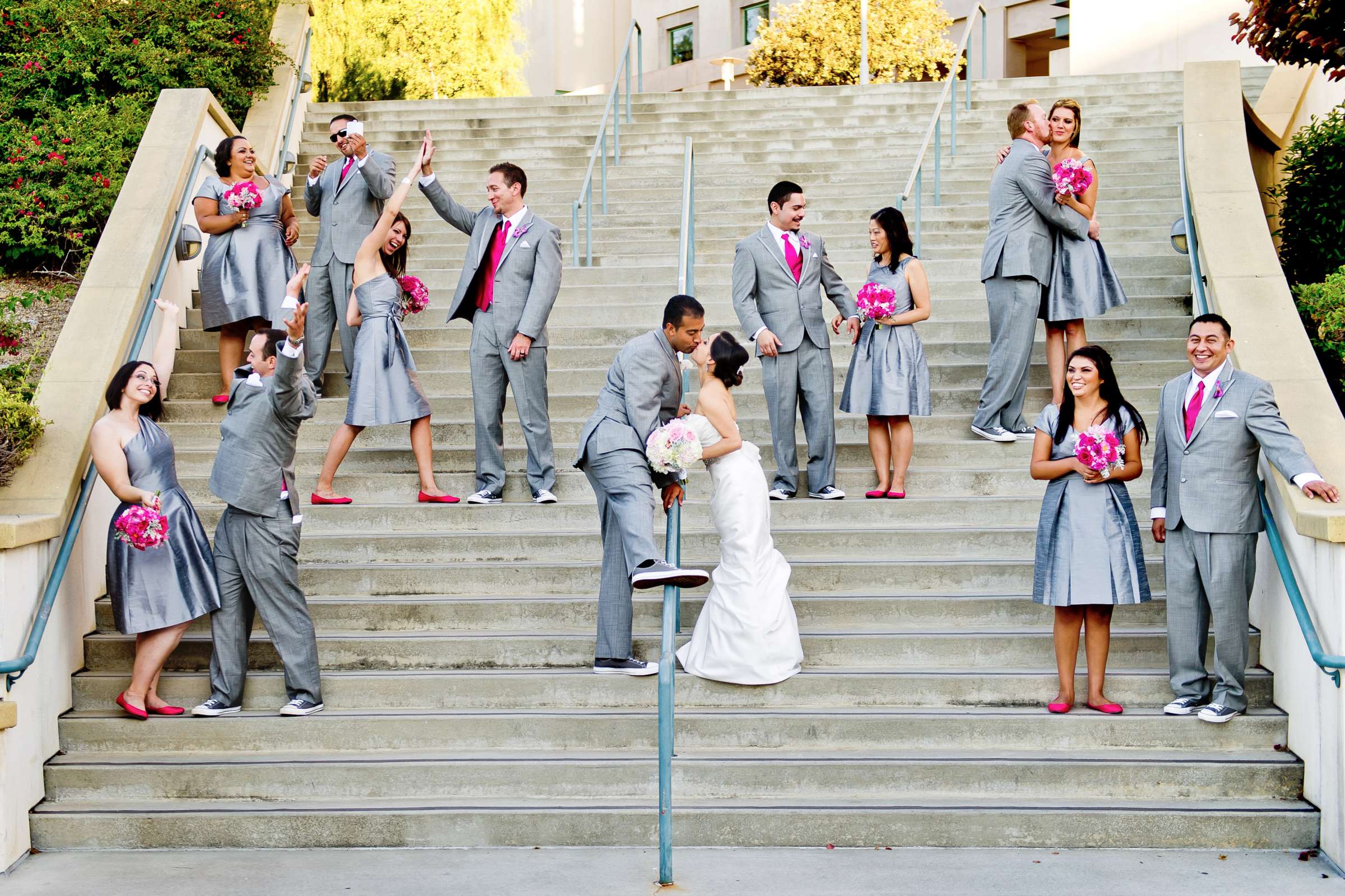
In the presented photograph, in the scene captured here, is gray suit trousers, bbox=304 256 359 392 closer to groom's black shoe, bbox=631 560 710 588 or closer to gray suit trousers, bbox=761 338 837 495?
gray suit trousers, bbox=761 338 837 495

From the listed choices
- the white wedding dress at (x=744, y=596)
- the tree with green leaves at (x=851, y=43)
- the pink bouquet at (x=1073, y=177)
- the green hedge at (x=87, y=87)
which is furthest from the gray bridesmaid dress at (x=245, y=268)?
the tree with green leaves at (x=851, y=43)

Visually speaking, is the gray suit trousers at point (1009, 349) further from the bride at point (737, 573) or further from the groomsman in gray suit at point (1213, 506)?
the bride at point (737, 573)

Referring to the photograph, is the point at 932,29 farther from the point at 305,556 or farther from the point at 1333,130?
the point at 305,556

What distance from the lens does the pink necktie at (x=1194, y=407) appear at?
584cm

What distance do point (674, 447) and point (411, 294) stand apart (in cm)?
252

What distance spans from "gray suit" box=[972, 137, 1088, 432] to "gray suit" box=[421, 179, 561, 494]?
265 centimetres

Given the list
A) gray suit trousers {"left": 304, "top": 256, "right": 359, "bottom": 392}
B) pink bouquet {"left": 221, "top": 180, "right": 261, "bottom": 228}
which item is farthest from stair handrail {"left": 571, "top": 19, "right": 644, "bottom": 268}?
pink bouquet {"left": 221, "top": 180, "right": 261, "bottom": 228}

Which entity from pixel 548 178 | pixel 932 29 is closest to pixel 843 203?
pixel 548 178

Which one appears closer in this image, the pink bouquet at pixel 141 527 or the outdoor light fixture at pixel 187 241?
the pink bouquet at pixel 141 527

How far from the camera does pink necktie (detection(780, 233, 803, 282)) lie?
7.67 metres

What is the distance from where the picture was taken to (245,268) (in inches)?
324

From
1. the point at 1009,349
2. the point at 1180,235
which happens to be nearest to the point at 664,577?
the point at 1009,349

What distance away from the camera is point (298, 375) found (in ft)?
19.7

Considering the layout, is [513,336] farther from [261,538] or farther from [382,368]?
[261,538]
